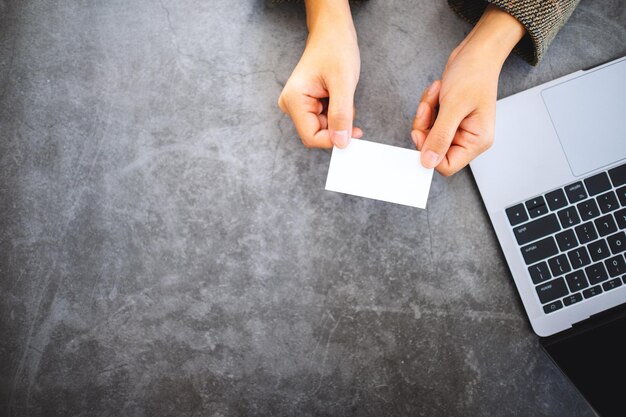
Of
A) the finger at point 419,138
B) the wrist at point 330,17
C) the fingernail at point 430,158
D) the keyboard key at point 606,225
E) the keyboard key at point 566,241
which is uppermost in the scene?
the wrist at point 330,17

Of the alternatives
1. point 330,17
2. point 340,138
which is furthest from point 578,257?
point 330,17

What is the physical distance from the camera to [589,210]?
801mm

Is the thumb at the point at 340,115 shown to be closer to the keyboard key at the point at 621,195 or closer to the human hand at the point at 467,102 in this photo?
A: the human hand at the point at 467,102

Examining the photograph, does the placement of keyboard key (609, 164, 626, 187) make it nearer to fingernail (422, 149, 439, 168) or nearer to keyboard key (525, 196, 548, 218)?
keyboard key (525, 196, 548, 218)

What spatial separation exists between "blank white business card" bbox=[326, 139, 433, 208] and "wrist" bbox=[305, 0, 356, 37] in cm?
22

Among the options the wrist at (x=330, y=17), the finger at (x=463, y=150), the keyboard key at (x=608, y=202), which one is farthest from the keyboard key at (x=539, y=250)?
the wrist at (x=330, y=17)

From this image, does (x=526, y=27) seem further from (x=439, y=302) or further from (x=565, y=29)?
(x=439, y=302)

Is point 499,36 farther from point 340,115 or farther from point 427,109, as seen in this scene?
point 340,115

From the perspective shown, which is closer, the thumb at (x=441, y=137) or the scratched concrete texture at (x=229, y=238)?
the thumb at (x=441, y=137)

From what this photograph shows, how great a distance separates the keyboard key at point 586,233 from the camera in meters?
0.80

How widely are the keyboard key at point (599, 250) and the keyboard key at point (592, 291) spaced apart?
0.05 m

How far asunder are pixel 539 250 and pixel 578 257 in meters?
0.07

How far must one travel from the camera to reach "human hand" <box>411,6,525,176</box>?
738mm

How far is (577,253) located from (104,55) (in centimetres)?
102
